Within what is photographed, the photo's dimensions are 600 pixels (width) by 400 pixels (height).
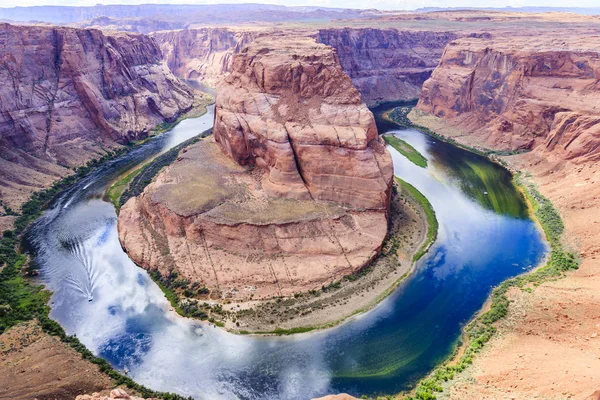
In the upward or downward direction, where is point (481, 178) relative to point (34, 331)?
upward

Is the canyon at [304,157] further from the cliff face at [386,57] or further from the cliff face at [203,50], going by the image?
the cliff face at [203,50]

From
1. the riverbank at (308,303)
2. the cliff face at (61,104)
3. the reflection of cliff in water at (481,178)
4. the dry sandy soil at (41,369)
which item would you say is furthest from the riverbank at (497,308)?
the cliff face at (61,104)

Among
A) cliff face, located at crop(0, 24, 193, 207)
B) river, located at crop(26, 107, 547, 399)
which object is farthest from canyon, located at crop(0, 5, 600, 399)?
river, located at crop(26, 107, 547, 399)

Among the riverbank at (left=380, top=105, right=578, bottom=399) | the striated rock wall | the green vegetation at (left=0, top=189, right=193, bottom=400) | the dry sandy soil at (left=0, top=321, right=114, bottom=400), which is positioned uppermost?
the striated rock wall

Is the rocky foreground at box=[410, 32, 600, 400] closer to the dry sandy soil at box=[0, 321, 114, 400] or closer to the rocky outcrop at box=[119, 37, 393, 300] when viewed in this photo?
the rocky outcrop at box=[119, 37, 393, 300]

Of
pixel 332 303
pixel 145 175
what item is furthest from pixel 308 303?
pixel 145 175

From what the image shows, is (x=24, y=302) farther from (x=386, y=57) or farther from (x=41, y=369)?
(x=386, y=57)

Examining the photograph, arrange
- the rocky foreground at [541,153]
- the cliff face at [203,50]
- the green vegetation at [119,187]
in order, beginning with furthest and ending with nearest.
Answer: the cliff face at [203,50] < the green vegetation at [119,187] < the rocky foreground at [541,153]
